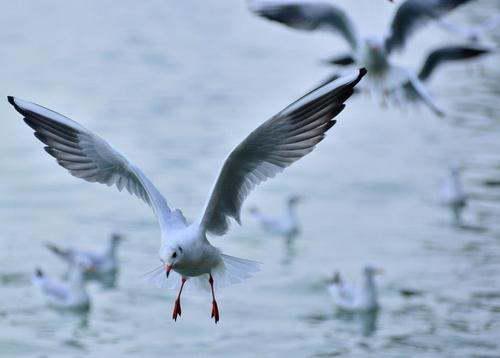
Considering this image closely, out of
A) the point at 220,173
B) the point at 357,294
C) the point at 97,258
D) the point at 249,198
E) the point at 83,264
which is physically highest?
the point at 249,198

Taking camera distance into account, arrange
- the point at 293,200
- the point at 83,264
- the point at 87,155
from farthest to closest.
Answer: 1. the point at 293,200
2. the point at 83,264
3. the point at 87,155

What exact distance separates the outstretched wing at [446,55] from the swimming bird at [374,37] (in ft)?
2.67

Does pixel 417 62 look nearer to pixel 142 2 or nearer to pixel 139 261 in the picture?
pixel 142 2

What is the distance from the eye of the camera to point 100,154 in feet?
27.8

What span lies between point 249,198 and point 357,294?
4.11 meters

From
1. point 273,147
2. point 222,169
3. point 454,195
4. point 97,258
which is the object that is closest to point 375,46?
point 97,258

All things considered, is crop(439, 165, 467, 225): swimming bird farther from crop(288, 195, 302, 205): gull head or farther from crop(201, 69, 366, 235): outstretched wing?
crop(201, 69, 366, 235): outstretched wing

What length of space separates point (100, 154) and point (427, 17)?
213 inches

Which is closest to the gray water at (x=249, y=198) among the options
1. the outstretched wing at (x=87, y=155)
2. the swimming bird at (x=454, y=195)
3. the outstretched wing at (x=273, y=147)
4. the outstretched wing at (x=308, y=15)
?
the swimming bird at (x=454, y=195)

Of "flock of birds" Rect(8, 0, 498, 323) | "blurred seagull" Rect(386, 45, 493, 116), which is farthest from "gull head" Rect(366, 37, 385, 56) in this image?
"flock of birds" Rect(8, 0, 498, 323)

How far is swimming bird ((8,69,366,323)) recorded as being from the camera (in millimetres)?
7676

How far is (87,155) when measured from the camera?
8516mm

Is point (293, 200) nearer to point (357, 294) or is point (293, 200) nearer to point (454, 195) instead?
point (454, 195)

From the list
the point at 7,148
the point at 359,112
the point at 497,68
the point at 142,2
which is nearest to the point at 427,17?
the point at 7,148
